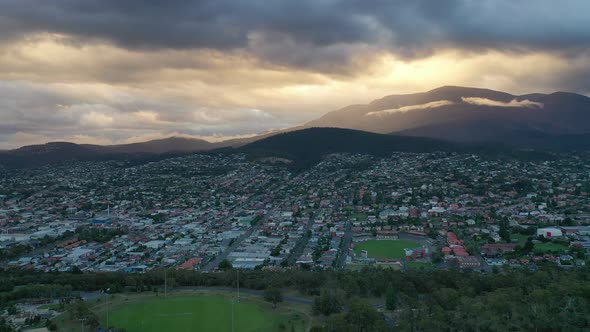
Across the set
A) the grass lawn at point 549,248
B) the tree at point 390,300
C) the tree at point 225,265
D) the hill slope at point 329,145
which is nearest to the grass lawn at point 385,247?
the grass lawn at point 549,248

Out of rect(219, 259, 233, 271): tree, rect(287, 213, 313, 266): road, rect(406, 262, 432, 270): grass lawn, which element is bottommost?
rect(406, 262, 432, 270): grass lawn

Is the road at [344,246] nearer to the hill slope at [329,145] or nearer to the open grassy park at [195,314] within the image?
the open grassy park at [195,314]

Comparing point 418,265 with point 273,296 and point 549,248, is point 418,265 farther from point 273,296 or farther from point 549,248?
point 273,296

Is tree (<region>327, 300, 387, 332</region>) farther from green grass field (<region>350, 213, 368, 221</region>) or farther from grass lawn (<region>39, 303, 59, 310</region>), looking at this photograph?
green grass field (<region>350, 213, 368, 221</region>)

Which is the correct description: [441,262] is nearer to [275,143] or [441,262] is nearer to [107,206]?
[107,206]

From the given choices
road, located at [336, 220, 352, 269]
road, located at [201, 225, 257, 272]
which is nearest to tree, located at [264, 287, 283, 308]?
road, located at [336, 220, 352, 269]

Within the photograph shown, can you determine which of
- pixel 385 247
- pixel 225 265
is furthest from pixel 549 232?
pixel 225 265

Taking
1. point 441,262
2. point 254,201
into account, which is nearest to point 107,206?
point 254,201
